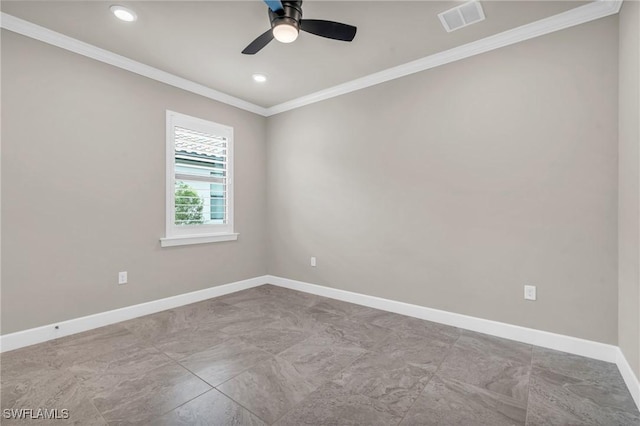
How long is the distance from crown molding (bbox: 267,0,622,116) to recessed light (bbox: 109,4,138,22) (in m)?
2.16

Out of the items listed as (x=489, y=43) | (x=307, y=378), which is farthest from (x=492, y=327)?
(x=489, y=43)

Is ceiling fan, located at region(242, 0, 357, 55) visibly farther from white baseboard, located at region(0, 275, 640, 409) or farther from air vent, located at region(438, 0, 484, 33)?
white baseboard, located at region(0, 275, 640, 409)

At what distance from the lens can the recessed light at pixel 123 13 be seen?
236 cm

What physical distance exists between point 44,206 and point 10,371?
133cm

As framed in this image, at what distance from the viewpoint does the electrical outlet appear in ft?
8.55

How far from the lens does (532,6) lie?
2.32 m

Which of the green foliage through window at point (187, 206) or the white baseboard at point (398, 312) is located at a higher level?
the green foliage through window at point (187, 206)

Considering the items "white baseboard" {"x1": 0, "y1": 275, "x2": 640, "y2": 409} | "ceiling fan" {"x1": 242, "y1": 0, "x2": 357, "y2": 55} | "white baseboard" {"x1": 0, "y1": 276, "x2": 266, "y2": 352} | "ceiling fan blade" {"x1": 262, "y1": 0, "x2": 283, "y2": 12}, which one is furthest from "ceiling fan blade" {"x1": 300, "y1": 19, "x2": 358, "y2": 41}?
"white baseboard" {"x1": 0, "y1": 276, "x2": 266, "y2": 352}

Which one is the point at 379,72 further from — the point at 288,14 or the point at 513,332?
the point at 513,332

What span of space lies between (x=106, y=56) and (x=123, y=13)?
809 mm

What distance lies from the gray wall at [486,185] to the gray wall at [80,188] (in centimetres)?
197

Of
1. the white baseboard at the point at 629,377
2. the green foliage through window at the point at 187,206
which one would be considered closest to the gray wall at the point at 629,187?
the white baseboard at the point at 629,377

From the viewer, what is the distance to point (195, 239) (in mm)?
3781
